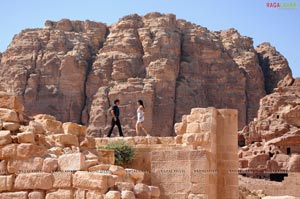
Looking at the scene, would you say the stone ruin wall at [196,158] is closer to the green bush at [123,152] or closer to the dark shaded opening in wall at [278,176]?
the green bush at [123,152]

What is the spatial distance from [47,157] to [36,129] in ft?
3.47

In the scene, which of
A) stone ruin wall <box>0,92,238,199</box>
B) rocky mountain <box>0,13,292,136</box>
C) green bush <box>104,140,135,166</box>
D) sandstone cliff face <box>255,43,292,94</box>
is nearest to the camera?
stone ruin wall <box>0,92,238,199</box>

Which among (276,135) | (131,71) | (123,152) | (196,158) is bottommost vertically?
(196,158)

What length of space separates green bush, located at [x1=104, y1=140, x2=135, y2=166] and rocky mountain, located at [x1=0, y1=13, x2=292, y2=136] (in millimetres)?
54877

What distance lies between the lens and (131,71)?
75.6 m

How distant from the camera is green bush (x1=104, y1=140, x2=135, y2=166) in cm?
1370

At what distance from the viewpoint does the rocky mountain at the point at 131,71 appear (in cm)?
7362

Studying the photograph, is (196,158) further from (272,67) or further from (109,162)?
(272,67)

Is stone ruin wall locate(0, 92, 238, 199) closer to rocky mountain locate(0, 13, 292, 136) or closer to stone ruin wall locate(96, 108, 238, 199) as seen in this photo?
stone ruin wall locate(96, 108, 238, 199)

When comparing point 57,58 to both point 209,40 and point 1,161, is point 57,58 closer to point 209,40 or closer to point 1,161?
point 209,40

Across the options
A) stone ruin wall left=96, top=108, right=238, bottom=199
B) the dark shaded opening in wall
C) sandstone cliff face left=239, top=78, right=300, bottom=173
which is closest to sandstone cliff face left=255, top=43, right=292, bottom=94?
sandstone cliff face left=239, top=78, right=300, bottom=173

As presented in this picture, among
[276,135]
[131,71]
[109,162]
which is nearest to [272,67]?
[131,71]

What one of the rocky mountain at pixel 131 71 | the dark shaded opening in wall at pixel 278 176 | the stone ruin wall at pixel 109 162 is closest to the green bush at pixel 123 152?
the stone ruin wall at pixel 109 162

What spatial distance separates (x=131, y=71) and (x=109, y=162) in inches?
2495
